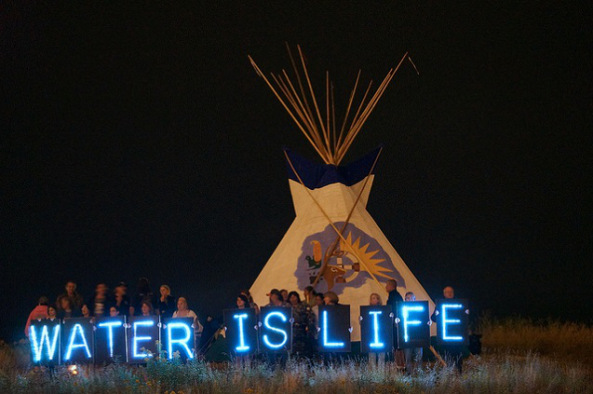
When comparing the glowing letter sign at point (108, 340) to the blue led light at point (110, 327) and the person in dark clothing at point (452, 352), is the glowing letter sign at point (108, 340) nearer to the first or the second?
the blue led light at point (110, 327)

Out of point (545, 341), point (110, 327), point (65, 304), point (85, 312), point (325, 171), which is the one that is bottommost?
point (545, 341)

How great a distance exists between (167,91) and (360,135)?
4.47 m

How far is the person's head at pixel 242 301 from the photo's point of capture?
960 centimetres

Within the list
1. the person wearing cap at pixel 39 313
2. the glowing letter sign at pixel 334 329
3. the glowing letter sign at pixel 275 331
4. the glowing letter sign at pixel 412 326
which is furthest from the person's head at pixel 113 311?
the glowing letter sign at pixel 412 326

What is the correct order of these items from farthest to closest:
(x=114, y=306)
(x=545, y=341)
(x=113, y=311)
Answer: (x=545, y=341), (x=114, y=306), (x=113, y=311)

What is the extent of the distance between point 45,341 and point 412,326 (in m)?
3.89

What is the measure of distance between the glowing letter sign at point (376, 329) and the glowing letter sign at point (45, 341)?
3229mm

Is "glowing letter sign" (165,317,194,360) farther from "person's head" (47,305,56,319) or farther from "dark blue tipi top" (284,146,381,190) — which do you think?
"dark blue tipi top" (284,146,381,190)

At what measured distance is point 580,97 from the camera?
62.7 ft

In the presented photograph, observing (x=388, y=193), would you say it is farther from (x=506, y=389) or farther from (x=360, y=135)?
(x=506, y=389)

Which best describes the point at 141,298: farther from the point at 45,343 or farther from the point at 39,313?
the point at 45,343

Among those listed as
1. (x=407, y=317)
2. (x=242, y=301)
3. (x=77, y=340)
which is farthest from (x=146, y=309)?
(x=407, y=317)

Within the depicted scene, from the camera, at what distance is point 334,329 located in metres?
8.84

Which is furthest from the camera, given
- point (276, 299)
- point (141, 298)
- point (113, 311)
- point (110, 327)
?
point (141, 298)
